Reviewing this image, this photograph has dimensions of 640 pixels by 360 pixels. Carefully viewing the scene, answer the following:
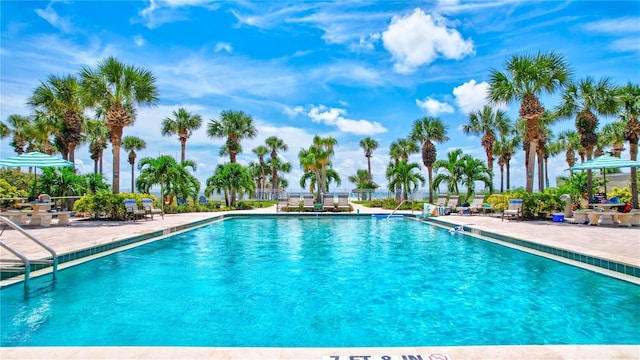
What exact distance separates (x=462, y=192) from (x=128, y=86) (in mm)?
23264

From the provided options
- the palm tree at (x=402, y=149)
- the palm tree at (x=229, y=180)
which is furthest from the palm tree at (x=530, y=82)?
the palm tree at (x=402, y=149)

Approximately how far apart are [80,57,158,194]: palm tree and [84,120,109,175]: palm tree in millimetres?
15802

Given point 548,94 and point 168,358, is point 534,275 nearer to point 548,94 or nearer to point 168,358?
point 168,358

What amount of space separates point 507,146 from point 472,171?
14.3 m

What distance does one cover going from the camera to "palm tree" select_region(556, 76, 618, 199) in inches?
717

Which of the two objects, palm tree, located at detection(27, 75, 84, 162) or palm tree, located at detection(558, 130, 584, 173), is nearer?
palm tree, located at detection(27, 75, 84, 162)

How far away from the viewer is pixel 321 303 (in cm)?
509

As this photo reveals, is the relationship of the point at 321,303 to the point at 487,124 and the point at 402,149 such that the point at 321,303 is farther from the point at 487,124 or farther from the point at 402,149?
the point at 402,149

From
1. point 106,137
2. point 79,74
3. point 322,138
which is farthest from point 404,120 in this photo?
point 106,137

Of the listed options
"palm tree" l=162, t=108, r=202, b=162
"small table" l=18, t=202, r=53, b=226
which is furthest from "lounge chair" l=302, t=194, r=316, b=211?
"palm tree" l=162, t=108, r=202, b=162

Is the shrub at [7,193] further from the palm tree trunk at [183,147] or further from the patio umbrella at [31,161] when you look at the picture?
the palm tree trunk at [183,147]

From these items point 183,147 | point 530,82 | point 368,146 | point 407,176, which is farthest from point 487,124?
point 183,147

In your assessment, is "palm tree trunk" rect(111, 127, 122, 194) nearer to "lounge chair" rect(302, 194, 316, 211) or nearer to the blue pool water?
the blue pool water

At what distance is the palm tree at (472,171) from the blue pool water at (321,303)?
62.4 ft
